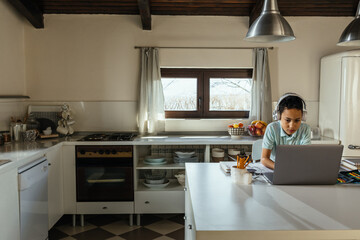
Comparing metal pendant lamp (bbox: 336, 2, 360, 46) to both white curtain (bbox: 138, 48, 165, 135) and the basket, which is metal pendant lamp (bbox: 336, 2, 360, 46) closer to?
the basket

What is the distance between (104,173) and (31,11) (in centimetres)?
207

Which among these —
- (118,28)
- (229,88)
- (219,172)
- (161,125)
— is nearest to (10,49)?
(118,28)

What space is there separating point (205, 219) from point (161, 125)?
3032mm

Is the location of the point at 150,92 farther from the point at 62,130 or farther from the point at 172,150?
the point at 62,130

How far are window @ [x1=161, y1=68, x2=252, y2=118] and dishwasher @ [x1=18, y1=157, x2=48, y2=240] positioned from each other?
1.91 metres

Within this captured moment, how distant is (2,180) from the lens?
244 centimetres

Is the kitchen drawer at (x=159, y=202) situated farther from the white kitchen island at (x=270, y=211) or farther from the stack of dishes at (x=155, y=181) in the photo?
the white kitchen island at (x=270, y=211)

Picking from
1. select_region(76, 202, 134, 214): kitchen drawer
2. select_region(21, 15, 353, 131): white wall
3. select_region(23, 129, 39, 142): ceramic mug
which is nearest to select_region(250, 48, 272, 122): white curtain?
select_region(21, 15, 353, 131): white wall

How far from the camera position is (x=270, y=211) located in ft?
5.25

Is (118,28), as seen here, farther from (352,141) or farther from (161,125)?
(352,141)

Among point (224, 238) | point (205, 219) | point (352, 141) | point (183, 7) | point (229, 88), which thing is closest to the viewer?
point (224, 238)

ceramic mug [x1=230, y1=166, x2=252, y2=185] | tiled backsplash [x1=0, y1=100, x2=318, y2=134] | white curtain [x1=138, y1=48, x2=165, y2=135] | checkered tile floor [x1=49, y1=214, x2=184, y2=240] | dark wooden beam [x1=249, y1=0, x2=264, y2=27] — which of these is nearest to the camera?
ceramic mug [x1=230, y1=166, x2=252, y2=185]

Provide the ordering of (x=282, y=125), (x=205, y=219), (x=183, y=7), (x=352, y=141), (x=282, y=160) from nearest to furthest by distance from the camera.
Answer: (x=205, y=219), (x=282, y=160), (x=282, y=125), (x=352, y=141), (x=183, y=7)

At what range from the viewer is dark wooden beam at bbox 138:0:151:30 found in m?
3.91
